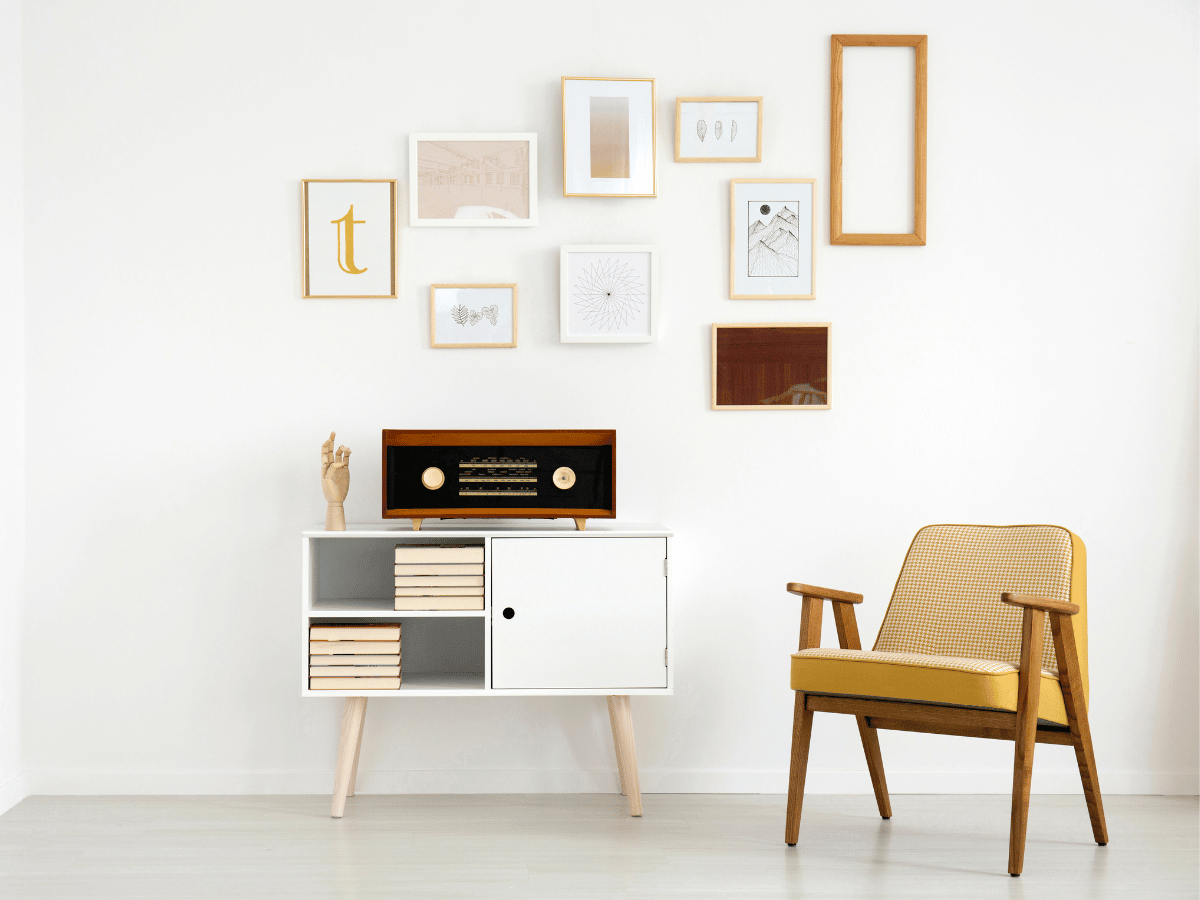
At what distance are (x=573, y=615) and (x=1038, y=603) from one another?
3.74 ft

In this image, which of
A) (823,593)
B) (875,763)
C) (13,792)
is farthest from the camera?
(13,792)

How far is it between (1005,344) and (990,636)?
94cm

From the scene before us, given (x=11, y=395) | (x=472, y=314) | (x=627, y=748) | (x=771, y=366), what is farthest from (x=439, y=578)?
(x=11, y=395)

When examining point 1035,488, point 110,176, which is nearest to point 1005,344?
point 1035,488

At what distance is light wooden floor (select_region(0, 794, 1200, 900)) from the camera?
2.16 metres

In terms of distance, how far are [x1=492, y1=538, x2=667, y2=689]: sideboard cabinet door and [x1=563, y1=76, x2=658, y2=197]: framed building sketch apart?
3.61 feet

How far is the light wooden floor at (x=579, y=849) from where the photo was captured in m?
2.16

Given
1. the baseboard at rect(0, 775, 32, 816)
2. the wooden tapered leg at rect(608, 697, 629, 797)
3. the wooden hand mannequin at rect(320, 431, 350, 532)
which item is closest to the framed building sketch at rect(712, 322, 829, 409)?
the wooden tapered leg at rect(608, 697, 629, 797)

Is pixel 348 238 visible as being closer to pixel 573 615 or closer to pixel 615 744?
pixel 573 615

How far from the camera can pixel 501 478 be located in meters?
2.59

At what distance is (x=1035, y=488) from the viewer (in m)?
2.93

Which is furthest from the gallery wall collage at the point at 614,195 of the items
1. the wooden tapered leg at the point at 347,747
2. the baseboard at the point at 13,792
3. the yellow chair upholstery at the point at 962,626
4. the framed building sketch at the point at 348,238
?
the baseboard at the point at 13,792

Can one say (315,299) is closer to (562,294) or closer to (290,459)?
(290,459)

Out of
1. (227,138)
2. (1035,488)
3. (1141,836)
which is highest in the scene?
(227,138)
